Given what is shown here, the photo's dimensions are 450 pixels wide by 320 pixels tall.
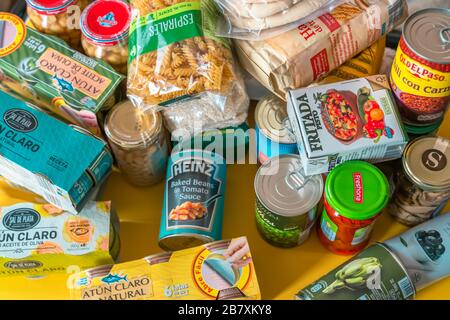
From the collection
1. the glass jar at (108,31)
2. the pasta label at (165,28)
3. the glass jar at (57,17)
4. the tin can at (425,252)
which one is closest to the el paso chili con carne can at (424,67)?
the tin can at (425,252)

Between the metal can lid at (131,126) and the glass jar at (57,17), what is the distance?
0.20m

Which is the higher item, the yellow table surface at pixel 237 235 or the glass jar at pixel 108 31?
the glass jar at pixel 108 31

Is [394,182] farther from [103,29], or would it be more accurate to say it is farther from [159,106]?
[103,29]

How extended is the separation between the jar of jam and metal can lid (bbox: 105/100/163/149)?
14.0 inches

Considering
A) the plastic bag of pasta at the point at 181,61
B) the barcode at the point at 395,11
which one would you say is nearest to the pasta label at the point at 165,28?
the plastic bag of pasta at the point at 181,61

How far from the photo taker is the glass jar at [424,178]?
1.04m

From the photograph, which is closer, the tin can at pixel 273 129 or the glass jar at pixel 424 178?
the glass jar at pixel 424 178

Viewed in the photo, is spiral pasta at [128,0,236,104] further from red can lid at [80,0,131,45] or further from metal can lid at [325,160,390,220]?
metal can lid at [325,160,390,220]

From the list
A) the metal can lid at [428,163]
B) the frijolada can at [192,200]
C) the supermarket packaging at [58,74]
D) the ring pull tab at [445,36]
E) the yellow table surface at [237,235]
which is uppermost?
the ring pull tab at [445,36]

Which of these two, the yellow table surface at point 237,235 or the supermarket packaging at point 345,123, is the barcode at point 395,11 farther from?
the yellow table surface at point 237,235

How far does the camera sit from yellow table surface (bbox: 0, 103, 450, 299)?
1.13 metres

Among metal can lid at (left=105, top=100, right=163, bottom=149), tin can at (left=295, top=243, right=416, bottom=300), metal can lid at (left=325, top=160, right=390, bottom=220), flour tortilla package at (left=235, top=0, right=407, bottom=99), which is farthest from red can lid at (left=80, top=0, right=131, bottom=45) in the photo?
tin can at (left=295, top=243, right=416, bottom=300)

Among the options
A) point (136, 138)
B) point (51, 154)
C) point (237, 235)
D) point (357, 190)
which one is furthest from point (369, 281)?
point (51, 154)

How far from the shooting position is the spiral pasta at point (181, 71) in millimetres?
1077
